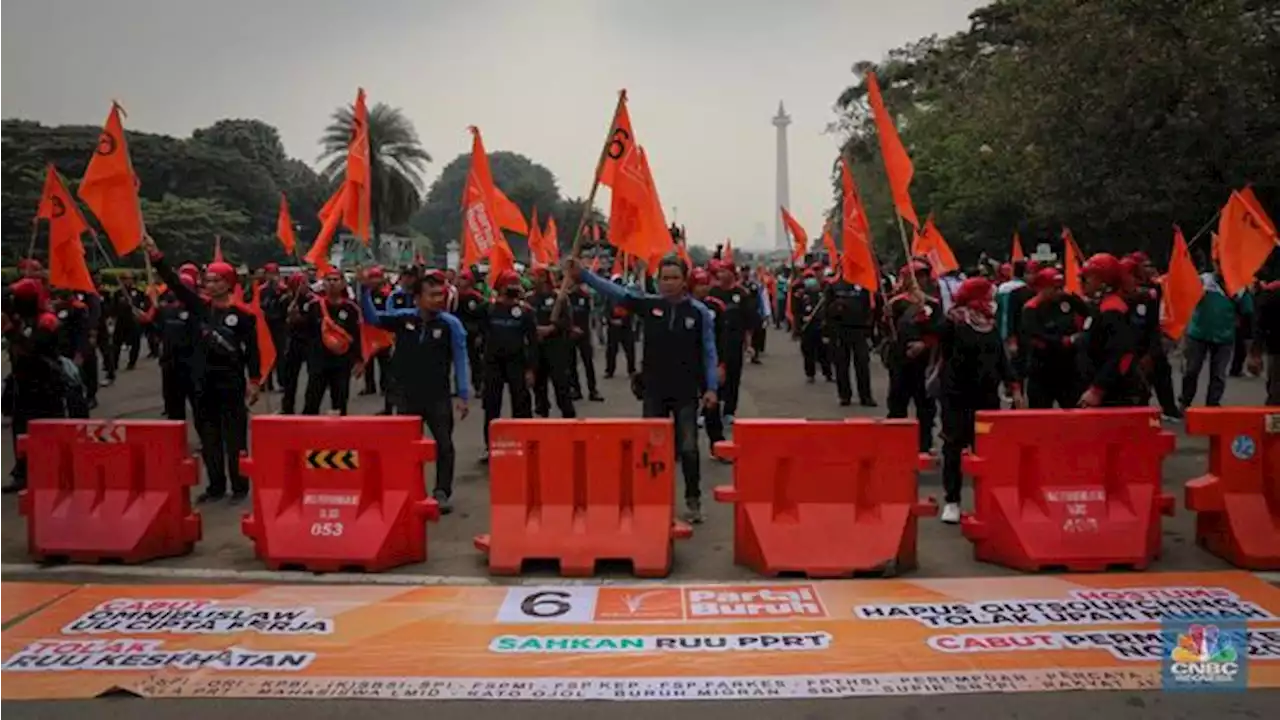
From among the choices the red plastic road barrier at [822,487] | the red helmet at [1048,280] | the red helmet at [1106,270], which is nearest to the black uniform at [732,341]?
the red helmet at [1048,280]

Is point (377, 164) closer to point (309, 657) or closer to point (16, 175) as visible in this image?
point (16, 175)

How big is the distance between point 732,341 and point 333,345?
4566 mm

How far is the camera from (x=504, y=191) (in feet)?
402

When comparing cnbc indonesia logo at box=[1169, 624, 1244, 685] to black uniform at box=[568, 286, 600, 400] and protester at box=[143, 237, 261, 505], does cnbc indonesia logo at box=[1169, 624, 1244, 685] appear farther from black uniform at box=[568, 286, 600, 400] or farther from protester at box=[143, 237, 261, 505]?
black uniform at box=[568, 286, 600, 400]

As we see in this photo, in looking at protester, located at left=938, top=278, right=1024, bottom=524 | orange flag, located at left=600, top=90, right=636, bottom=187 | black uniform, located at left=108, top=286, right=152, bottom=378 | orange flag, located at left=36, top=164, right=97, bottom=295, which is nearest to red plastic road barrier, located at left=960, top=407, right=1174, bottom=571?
protester, located at left=938, top=278, right=1024, bottom=524

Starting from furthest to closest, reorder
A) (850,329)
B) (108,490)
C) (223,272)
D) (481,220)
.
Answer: (850,329) → (481,220) → (223,272) → (108,490)

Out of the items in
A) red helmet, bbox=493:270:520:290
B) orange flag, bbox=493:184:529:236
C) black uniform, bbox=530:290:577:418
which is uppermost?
orange flag, bbox=493:184:529:236

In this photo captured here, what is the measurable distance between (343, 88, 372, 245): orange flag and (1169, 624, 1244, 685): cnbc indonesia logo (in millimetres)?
6571

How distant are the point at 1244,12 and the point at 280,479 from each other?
24691 mm

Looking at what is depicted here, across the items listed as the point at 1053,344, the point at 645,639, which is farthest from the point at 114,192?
→ the point at 1053,344

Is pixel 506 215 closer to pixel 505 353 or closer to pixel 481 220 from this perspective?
pixel 481 220

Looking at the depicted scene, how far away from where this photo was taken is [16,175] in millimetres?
41062

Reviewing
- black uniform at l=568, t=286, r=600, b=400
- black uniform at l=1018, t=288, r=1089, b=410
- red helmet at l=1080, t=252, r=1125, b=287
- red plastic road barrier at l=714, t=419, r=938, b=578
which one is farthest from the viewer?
black uniform at l=568, t=286, r=600, b=400

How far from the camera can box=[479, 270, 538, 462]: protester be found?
10.1 metres
